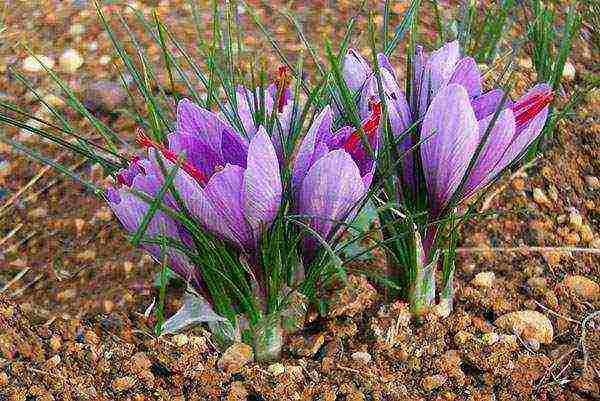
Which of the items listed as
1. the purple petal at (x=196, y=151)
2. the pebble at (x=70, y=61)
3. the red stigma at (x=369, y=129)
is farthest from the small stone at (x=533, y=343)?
the pebble at (x=70, y=61)

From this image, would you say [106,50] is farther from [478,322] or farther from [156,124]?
[478,322]

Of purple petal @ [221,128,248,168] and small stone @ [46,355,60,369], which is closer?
purple petal @ [221,128,248,168]

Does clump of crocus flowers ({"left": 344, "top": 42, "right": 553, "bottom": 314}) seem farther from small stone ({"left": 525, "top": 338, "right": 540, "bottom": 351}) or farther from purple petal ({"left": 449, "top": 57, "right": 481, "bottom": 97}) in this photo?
small stone ({"left": 525, "top": 338, "right": 540, "bottom": 351})

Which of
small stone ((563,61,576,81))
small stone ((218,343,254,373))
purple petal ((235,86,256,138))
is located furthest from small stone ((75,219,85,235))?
small stone ((563,61,576,81))

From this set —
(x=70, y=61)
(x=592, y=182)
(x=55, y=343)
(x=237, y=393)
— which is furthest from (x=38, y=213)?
(x=592, y=182)

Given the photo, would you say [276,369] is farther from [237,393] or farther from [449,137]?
[449,137]

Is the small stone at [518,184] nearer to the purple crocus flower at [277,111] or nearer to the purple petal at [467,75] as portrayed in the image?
the purple petal at [467,75]
